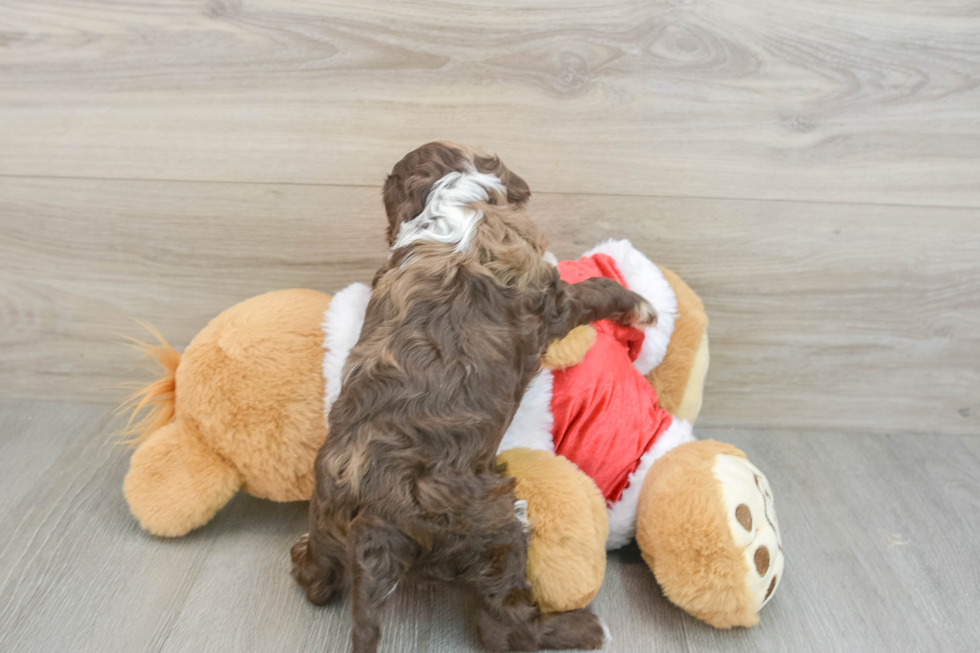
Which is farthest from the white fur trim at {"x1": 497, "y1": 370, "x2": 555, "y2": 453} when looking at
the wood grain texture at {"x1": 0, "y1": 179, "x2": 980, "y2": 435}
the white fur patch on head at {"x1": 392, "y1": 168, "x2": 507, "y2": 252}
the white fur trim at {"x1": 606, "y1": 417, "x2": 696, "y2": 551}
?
the wood grain texture at {"x1": 0, "y1": 179, "x2": 980, "y2": 435}

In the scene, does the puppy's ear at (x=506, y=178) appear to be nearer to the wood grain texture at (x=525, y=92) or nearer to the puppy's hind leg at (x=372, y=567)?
the wood grain texture at (x=525, y=92)

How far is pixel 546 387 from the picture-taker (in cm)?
109

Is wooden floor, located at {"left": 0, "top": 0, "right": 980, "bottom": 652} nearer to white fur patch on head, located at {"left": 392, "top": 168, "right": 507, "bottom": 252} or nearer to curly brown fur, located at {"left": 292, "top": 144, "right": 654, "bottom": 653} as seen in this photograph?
curly brown fur, located at {"left": 292, "top": 144, "right": 654, "bottom": 653}

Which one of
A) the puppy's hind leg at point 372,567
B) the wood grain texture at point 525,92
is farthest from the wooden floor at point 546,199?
the puppy's hind leg at point 372,567

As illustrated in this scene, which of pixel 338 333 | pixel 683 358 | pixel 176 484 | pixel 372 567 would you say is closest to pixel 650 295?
pixel 683 358

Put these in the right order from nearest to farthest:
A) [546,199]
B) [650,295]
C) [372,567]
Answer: [372,567] → [650,295] → [546,199]

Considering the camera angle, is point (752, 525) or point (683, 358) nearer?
point (752, 525)

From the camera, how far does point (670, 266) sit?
140 centimetres

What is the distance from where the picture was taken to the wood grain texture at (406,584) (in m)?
1.03

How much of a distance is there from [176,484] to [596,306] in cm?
75

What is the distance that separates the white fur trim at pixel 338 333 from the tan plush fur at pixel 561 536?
0.33 meters

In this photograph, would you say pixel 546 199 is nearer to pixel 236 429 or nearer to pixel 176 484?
pixel 236 429

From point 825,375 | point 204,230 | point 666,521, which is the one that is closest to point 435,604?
point 666,521

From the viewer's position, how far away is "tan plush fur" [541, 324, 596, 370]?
1.08 m
